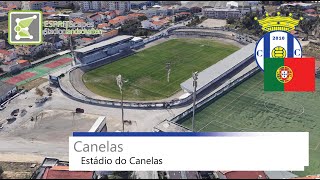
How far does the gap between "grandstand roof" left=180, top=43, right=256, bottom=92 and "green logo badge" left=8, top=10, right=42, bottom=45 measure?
31.5 m

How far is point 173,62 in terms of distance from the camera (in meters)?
69.7

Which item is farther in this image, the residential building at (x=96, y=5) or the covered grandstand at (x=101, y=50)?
the residential building at (x=96, y=5)

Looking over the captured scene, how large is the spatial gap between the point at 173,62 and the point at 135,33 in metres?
23.3

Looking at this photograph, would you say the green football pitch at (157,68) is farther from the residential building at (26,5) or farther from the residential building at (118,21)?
the residential building at (26,5)

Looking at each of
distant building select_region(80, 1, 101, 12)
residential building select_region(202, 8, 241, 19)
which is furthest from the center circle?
residential building select_region(202, 8, 241, 19)

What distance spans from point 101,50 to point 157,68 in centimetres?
1238

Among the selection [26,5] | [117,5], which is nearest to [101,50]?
[117,5]

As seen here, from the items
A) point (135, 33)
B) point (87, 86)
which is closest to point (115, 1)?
point (135, 33)

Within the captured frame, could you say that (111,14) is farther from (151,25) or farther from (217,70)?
(217,70)

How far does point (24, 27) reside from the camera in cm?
6569

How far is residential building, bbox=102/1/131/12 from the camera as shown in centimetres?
11494

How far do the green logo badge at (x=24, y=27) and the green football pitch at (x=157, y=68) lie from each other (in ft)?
47.0

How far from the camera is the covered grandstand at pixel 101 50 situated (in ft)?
221

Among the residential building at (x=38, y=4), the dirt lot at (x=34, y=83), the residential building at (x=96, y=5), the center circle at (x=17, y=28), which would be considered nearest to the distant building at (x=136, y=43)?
the dirt lot at (x=34, y=83)
